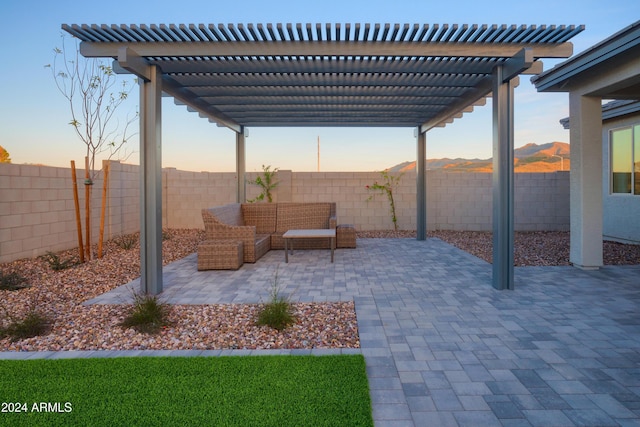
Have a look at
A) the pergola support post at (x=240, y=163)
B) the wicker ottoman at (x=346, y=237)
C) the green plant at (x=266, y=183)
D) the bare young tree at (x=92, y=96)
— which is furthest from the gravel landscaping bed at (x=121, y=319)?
the green plant at (x=266, y=183)

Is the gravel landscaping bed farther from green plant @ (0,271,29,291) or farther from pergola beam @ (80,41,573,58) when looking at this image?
pergola beam @ (80,41,573,58)

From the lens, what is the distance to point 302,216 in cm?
895

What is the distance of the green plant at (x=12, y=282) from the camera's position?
200 inches

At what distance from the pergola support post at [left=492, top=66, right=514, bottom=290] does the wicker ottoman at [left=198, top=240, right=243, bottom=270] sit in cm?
397

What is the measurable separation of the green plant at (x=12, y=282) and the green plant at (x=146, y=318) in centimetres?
238

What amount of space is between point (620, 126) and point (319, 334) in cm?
924

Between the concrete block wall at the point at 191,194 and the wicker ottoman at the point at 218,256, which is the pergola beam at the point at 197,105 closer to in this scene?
the wicker ottoman at the point at 218,256

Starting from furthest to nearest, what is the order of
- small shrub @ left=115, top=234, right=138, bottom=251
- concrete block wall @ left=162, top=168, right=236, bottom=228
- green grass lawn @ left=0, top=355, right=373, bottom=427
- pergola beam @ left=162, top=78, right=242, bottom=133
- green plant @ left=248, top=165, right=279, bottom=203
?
concrete block wall @ left=162, top=168, right=236, bottom=228 → green plant @ left=248, top=165, right=279, bottom=203 → small shrub @ left=115, top=234, right=138, bottom=251 → pergola beam @ left=162, top=78, right=242, bottom=133 → green grass lawn @ left=0, top=355, right=373, bottom=427

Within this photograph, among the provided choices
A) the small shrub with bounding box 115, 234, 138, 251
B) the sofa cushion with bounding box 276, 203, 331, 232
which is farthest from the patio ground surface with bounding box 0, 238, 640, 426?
the sofa cushion with bounding box 276, 203, 331, 232

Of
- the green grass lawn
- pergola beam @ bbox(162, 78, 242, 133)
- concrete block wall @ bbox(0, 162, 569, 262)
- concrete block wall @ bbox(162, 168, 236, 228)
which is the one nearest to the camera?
the green grass lawn

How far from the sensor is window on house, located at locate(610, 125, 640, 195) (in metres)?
8.59

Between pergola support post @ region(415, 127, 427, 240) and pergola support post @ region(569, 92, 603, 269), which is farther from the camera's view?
pergola support post @ region(415, 127, 427, 240)

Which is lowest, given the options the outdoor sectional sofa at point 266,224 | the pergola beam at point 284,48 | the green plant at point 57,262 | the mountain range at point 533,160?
the green plant at point 57,262

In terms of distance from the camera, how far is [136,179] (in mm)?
10555
